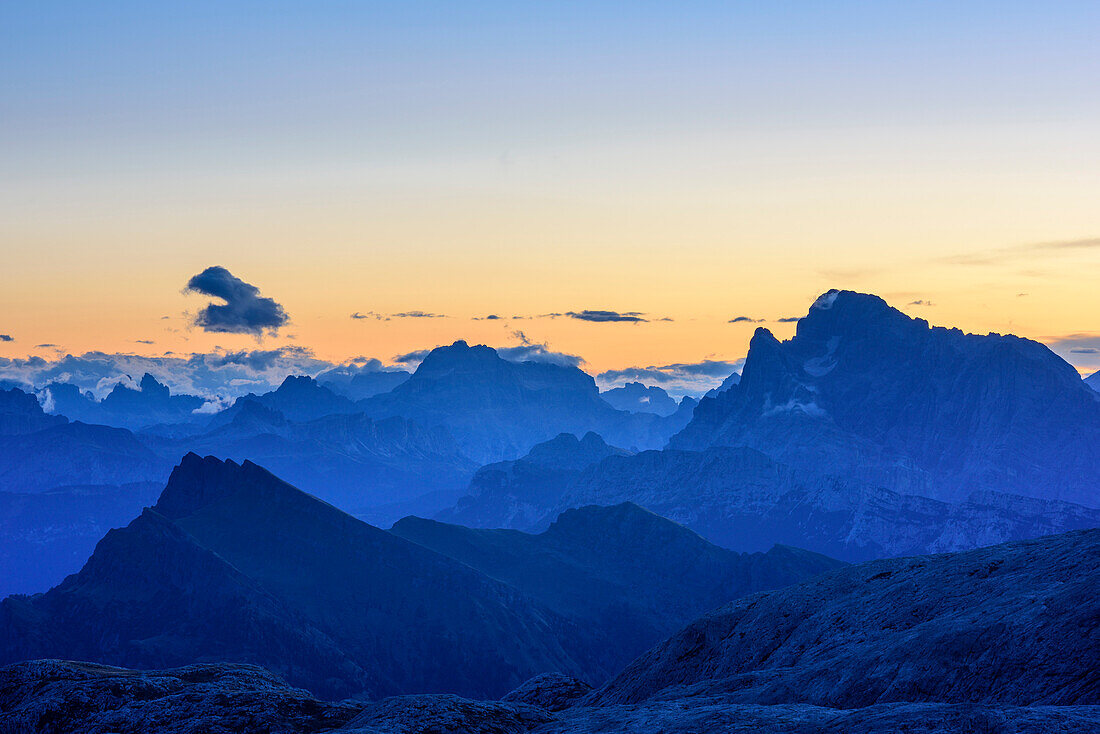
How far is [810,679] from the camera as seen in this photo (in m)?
61.5

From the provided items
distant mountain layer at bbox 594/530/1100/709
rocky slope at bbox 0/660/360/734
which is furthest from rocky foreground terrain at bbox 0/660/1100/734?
distant mountain layer at bbox 594/530/1100/709

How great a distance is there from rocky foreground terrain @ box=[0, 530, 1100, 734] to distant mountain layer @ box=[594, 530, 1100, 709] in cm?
15

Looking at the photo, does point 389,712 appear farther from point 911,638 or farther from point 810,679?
point 911,638

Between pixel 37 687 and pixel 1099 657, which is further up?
pixel 1099 657

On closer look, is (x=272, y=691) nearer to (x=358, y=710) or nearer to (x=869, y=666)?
(x=358, y=710)

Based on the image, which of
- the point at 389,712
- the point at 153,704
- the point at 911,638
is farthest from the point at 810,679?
the point at 153,704

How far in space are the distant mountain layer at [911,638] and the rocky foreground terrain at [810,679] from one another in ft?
0.48

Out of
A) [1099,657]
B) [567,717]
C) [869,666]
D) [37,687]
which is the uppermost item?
[1099,657]

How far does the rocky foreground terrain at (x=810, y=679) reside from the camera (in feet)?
159

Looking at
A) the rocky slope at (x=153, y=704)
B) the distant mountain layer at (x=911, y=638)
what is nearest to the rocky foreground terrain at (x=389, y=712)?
the rocky slope at (x=153, y=704)

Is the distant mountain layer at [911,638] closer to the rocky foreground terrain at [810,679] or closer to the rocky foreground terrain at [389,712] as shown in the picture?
the rocky foreground terrain at [810,679]

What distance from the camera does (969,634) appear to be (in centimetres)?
5641

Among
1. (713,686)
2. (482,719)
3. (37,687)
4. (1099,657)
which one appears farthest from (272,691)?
(1099,657)

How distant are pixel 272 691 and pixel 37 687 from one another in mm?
29989
